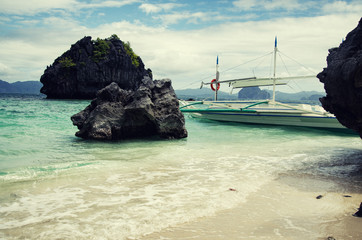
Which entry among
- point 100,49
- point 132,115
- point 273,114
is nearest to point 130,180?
point 132,115

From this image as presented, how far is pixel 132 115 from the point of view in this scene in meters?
9.84

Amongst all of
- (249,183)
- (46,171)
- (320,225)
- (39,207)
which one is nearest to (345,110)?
(249,183)

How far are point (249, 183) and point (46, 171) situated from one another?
3.88 m

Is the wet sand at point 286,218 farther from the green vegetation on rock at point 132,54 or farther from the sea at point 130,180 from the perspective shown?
the green vegetation on rock at point 132,54

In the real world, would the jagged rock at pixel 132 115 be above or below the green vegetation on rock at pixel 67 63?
below

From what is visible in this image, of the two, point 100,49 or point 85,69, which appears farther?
point 100,49

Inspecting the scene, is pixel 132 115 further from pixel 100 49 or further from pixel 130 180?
pixel 100 49

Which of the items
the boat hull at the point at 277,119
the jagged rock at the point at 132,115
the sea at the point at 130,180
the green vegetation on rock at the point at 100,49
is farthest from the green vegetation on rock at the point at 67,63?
the sea at the point at 130,180

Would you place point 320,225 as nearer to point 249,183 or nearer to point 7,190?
point 249,183

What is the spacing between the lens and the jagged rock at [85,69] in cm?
6725

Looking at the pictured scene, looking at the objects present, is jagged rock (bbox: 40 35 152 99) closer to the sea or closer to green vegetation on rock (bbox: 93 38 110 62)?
green vegetation on rock (bbox: 93 38 110 62)

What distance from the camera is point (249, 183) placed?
485 cm

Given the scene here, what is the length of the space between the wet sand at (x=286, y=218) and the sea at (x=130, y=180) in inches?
7.5

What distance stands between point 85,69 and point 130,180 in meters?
68.0
